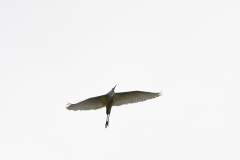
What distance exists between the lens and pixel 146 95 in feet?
113

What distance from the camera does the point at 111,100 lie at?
34.1m

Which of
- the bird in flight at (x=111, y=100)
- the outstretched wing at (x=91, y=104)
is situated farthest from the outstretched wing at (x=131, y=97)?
the outstretched wing at (x=91, y=104)

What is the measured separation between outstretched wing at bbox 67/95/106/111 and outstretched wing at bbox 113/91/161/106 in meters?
0.58

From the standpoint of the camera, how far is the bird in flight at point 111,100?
34.2 m

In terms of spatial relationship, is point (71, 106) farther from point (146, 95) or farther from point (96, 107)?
point (146, 95)

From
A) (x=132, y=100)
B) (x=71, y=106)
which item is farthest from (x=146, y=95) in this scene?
→ (x=71, y=106)

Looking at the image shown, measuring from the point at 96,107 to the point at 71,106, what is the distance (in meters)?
A: 1.17

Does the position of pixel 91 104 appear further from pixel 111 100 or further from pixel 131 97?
pixel 131 97

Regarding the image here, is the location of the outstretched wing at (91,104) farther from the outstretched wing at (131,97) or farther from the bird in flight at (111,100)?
the outstretched wing at (131,97)

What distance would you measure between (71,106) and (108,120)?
182 centimetres

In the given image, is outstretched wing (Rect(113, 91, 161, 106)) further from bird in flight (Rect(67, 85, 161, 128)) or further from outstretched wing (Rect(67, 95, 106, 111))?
outstretched wing (Rect(67, 95, 106, 111))

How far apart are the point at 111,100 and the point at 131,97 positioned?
1.01 meters

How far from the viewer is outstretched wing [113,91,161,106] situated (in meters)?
34.2

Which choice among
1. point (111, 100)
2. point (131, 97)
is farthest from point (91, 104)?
point (131, 97)
